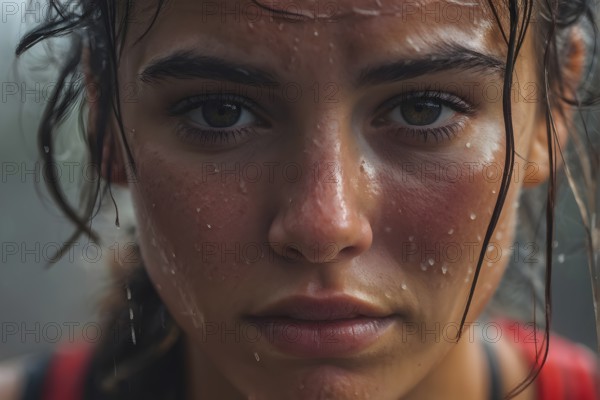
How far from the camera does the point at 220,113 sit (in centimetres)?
114

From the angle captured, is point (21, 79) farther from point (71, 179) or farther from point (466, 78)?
point (466, 78)

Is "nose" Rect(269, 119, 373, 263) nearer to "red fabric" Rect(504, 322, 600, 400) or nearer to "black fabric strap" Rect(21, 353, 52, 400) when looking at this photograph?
"red fabric" Rect(504, 322, 600, 400)

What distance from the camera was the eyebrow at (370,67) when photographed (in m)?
1.04

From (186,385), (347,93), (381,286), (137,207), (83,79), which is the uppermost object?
(83,79)

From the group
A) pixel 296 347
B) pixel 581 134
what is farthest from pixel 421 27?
pixel 581 134

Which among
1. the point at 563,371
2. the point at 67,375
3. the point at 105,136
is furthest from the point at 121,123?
the point at 563,371

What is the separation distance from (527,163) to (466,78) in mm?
282

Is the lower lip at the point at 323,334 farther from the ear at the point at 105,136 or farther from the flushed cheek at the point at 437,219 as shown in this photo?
the ear at the point at 105,136

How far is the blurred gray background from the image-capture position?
218cm

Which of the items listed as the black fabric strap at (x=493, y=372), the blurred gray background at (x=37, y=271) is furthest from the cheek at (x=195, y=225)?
the blurred gray background at (x=37, y=271)

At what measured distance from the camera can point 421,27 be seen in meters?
1.04

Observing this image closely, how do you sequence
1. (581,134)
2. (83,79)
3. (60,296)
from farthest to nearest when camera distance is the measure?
(60,296), (581,134), (83,79)

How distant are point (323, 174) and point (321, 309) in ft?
0.61

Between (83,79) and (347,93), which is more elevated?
(83,79)
